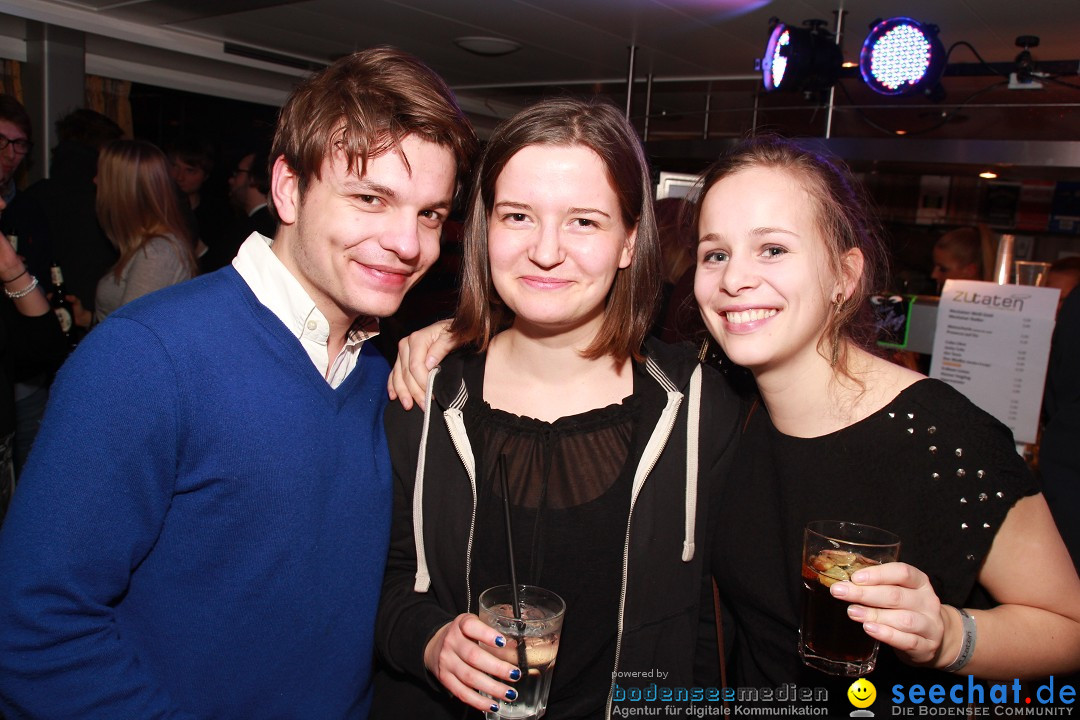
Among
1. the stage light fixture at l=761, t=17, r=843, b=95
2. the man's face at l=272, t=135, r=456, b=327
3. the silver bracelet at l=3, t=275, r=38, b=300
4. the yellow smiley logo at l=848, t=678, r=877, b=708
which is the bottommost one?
the yellow smiley logo at l=848, t=678, r=877, b=708

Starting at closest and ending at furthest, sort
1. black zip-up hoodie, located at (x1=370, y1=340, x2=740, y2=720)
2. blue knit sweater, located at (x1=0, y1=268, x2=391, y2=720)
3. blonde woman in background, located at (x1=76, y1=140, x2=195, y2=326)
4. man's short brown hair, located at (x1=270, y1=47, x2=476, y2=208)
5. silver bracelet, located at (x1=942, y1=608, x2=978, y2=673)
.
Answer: blue knit sweater, located at (x1=0, y1=268, x2=391, y2=720) < silver bracelet, located at (x1=942, y1=608, x2=978, y2=673) < man's short brown hair, located at (x1=270, y1=47, x2=476, y2=208) < black zip-up hoodie, located at (x1=370, y1=340, x2=740, y2=720) < blonde woman in background, located at (x1=76, y1=140, x2=195, y2=326)

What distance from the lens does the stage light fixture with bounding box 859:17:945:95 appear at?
4.14m

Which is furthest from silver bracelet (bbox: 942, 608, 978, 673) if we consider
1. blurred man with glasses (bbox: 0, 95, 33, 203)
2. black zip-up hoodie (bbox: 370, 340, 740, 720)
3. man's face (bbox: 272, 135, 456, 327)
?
blurred man with glasses (bbox: 0, 95, 33, 203)

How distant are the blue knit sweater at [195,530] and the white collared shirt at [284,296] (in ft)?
0.12

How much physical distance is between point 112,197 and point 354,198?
2612 mm

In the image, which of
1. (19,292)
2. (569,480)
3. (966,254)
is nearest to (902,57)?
(966,254)

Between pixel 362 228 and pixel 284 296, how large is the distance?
198mm

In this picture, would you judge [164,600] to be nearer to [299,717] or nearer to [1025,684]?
[299,717]

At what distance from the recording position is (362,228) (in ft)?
4.62

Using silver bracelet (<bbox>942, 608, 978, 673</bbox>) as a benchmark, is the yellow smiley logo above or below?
below

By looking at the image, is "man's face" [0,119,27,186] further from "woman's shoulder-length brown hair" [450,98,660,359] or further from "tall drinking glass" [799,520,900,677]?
"tall drinking glass" [799,520,900,677]

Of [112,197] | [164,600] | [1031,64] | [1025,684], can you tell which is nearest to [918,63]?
[1031,64]

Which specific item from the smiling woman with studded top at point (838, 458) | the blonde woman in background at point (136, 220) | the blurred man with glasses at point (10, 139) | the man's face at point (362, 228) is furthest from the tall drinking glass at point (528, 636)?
the blurred man with glasses at point (10, 139)

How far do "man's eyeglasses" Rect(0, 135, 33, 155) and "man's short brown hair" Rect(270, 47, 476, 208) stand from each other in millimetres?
2571
